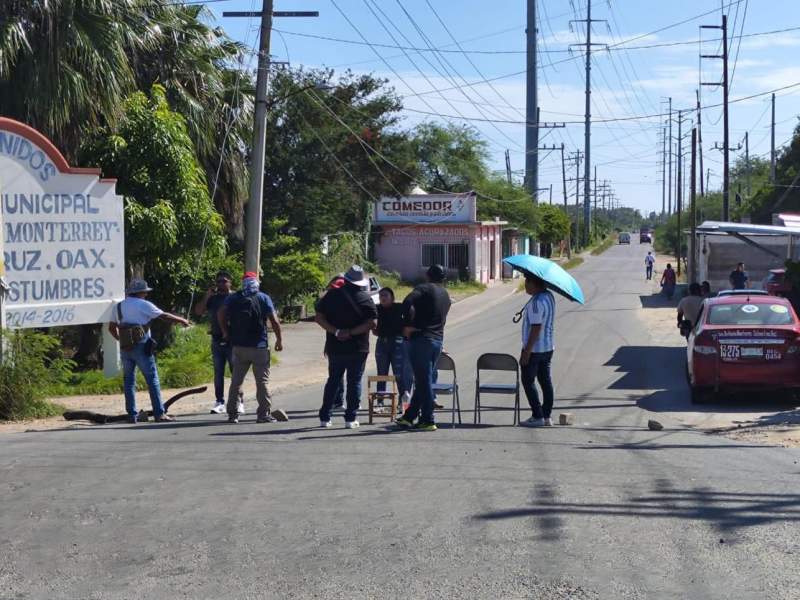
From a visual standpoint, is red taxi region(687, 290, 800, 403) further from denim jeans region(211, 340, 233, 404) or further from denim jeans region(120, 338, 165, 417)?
denim jeans region(120, 338, 165, 417)

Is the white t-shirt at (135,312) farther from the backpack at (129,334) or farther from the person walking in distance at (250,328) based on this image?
the person walking in distance at (250,328)

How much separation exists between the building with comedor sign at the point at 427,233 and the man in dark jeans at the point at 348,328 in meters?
41.0

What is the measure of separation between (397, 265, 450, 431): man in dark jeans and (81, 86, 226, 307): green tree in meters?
9.04

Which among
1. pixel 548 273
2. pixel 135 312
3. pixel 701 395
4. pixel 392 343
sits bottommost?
pixel 701 395


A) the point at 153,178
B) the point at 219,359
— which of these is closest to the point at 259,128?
the point at 153,178

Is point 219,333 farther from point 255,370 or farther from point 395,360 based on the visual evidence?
point 395,360

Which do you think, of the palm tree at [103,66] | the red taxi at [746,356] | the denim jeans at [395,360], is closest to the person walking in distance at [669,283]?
the palm tree at [103,66]

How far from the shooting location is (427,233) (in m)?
53.3

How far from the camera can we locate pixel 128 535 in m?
6.69

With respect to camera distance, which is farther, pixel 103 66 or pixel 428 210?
pixel 428 210

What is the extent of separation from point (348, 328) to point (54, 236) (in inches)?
252

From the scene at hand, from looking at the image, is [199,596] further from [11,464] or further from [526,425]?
[526,425]

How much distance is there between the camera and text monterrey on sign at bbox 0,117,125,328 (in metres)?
14.7

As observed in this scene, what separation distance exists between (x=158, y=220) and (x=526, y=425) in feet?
30.4
